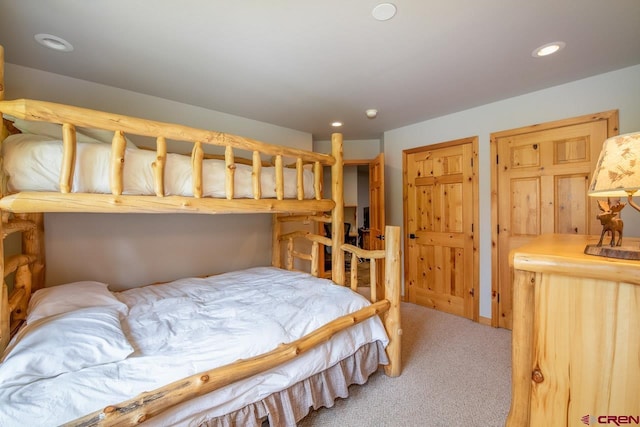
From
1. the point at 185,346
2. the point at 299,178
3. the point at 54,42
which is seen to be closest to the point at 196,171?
the point at 299,178

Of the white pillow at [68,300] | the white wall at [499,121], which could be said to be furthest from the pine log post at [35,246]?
the white wall at [499,121]

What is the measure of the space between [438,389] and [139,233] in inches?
110

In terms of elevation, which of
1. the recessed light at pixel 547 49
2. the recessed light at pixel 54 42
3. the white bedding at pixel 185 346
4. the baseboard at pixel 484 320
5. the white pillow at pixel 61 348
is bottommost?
the baseboard at pixel 484 320

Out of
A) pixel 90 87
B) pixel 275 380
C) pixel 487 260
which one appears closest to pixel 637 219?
pixel 487 260

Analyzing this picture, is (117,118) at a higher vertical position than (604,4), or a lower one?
lower

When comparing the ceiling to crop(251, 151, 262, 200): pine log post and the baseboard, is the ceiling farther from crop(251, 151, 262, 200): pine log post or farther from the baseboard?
the baseboard

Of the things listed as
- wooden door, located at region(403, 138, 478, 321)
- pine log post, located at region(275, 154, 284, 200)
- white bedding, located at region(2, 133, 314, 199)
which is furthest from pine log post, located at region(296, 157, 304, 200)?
wooden door, located at region(403, 138, 478, 321)

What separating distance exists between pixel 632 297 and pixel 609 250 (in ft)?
0.64

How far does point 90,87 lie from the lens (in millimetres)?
2303

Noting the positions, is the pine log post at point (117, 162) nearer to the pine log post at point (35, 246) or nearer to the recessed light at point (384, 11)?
the pine log post at point (35, 246)

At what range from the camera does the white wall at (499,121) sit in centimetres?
215

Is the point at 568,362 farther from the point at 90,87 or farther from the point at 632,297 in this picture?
the point at 90,87

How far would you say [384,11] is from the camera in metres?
1.47

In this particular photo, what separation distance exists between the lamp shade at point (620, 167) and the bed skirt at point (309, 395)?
63.9 inches
